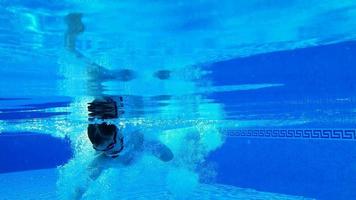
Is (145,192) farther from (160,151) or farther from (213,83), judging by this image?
(213,83)

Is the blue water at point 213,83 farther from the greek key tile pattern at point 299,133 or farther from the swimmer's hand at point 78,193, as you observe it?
the swimmer's hand at point 78,193

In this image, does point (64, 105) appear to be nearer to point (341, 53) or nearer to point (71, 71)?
point (71, 71)

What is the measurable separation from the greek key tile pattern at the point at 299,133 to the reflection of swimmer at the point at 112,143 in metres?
6.99

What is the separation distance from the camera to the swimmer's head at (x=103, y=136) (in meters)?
9.65

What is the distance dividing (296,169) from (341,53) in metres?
9.04

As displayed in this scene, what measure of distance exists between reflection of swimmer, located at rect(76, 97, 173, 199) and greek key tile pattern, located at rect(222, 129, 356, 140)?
6.99 meters

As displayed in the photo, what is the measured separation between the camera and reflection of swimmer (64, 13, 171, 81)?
206 inches

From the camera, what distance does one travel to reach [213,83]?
389 inches

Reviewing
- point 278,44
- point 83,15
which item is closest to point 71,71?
point 83,15

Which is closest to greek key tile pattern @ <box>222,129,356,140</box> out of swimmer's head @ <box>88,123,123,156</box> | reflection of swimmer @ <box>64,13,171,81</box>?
reflection of swimmer @ <box>64,13,171,81</box>

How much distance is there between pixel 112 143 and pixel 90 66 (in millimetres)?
2746

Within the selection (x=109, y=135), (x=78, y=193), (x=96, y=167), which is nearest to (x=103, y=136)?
(x=109, y=135)

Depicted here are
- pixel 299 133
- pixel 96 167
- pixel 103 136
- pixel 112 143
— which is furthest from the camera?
pixel 299 133

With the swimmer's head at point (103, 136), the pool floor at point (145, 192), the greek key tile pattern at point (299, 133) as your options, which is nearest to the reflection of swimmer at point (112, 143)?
the swimmer's head at point (103, 136)
